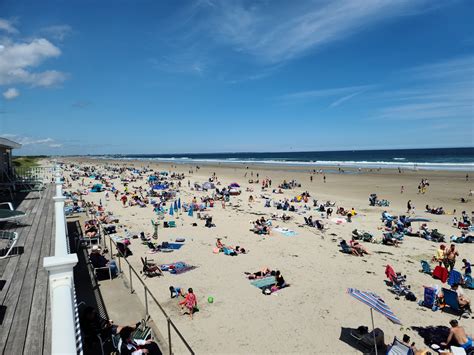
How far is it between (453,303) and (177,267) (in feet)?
27.6

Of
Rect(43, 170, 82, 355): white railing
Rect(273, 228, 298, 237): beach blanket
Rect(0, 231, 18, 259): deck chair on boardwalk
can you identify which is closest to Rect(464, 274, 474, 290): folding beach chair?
Rect(273, 228, 298, 237): beach blanket

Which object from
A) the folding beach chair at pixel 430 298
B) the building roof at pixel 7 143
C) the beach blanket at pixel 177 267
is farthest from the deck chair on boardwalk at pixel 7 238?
the folding beach chair at pixel 430 298

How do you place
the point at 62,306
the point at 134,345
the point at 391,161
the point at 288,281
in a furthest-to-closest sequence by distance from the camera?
the point at 391,161 → the point at 288,281 → the point at 134,345 → the point at 62,306

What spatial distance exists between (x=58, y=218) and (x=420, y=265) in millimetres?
12252

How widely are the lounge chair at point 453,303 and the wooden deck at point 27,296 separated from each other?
30.8 feet

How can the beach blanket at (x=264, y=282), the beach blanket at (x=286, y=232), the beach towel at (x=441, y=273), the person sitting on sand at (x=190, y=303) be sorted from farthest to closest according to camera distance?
1. the beach blanket at (x=286, y=232)
2. the beach towel at (x=441, y=273)
3. the beach blanket at (x=264, y=282)
4. the person sitting on sand at (x=190, y=303)

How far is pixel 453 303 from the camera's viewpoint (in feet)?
28.1

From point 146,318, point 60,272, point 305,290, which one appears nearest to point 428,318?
point 305,290

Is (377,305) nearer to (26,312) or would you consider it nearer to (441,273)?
(441,273)

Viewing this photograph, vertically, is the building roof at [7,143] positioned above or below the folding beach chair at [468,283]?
above

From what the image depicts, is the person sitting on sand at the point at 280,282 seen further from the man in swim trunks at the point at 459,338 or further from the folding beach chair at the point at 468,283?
the folding beach chair at the point at 468,283

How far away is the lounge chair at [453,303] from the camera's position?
851cm

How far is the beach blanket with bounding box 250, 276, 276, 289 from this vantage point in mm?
9797

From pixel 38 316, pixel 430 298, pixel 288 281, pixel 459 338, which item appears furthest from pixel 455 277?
pixel 38 316
